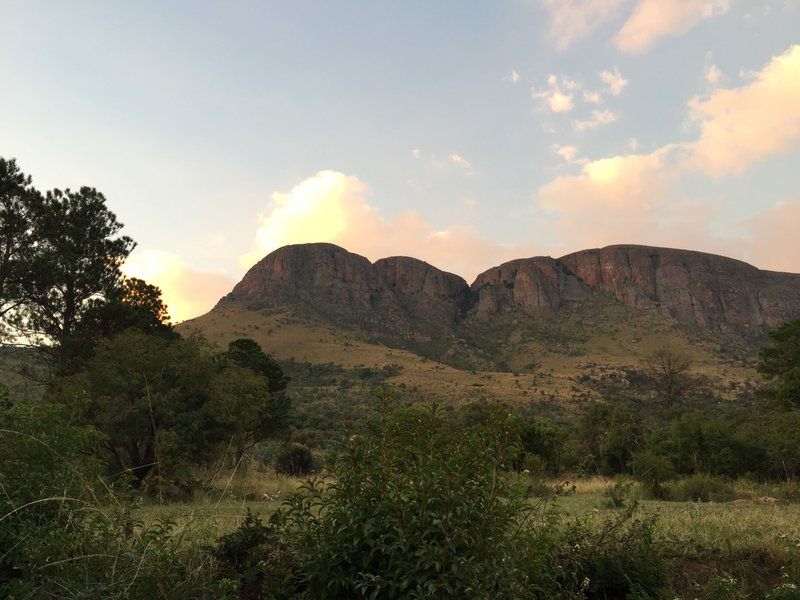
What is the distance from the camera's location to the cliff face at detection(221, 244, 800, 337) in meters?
151

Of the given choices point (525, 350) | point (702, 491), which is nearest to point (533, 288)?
point (525, 350)

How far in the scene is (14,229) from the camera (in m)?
23.0

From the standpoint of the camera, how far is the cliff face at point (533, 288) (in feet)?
495

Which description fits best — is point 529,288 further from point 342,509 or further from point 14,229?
point 342,509

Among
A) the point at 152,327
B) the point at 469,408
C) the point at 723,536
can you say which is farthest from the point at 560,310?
the point at 723,536

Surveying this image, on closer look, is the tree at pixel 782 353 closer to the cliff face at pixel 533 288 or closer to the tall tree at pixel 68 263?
the tall tree at pixel 68 263

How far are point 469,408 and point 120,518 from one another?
25874 mm

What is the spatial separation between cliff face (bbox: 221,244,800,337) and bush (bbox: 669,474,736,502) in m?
130

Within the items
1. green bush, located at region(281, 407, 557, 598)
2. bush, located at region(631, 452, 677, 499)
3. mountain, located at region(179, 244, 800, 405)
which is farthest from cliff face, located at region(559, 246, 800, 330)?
green bush, located at region(281, 407, 557, 598)

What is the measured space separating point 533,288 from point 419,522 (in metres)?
166

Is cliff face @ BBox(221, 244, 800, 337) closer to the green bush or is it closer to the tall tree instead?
the tall tree

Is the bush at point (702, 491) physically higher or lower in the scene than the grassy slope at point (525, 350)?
lower

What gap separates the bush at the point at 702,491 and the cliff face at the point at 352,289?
423 feet

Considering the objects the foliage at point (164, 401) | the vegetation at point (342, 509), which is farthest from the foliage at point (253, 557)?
the foliage at point (164, 401)
